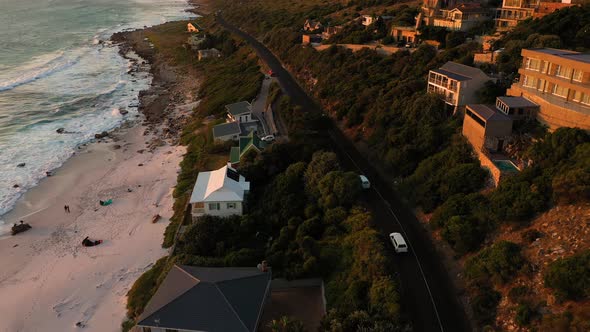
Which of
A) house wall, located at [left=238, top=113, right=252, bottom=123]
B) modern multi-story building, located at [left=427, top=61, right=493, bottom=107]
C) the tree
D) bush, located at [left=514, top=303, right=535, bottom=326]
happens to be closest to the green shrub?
bush, located at [left=514, top=303, right=535, bottom=326]

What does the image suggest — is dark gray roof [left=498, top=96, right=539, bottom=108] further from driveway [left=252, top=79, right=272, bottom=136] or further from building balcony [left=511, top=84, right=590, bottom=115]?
driveway [left=252, top=79, right=272, bottom=136]

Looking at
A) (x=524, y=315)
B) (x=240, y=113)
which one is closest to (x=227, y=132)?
(x=240, y=113)

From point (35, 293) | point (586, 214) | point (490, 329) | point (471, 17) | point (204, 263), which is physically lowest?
point (35, 293)

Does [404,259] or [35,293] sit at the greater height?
[404,259]

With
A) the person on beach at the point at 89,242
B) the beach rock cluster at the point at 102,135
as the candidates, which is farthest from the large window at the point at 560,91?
the beach rock cluster at the point at 102,135

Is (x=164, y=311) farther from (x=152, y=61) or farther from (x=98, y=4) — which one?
(x=98, y=4)

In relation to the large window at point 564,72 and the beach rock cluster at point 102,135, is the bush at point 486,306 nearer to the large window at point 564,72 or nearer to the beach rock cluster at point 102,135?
the large window at point 564,72

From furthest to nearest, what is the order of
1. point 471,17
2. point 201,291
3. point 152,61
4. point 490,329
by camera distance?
point 152,61 → point 471,17 → point 201,291 → point 490,329

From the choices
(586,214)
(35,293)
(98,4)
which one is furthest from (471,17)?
(98,4)
